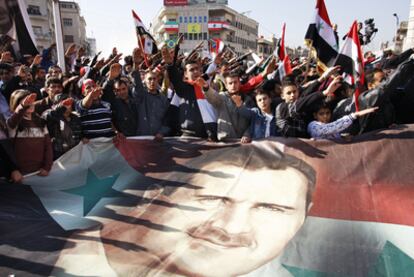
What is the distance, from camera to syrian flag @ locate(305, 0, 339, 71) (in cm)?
471

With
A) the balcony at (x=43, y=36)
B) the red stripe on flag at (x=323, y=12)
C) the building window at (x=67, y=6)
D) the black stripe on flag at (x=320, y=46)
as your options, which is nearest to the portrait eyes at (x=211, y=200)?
the black stripe on flag at (x=320, y=46)

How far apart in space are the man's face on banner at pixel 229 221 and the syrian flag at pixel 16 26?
371 cm

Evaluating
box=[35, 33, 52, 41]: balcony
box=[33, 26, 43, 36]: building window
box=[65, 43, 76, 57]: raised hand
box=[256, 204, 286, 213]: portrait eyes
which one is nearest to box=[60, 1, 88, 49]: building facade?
box=[35, 33, 52, 41]: balcony

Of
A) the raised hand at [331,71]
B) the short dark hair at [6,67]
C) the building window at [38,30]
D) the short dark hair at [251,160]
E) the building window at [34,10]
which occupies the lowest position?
the short dark hair at [251,160]

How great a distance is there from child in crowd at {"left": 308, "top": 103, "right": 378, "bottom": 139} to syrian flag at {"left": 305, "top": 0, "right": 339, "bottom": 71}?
1.26m

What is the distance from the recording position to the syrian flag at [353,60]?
12.3 ft

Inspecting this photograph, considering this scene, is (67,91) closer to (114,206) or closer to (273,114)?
(114,206)

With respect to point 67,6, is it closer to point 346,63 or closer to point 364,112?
point 346,63

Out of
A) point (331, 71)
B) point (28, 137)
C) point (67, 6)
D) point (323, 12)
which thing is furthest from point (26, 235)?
point (67, 6)

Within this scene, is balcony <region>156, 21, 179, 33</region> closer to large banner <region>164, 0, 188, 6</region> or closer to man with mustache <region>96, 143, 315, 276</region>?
large banner <region>164, 0, 188, 6</region>

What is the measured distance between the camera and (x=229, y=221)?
2.80 metres

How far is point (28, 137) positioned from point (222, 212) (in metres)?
2.18

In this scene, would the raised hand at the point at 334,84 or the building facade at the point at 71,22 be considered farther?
the building facade at the point at 71,22

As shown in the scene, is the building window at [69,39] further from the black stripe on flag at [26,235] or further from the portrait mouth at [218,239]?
the portrait mouth at [218,239]
